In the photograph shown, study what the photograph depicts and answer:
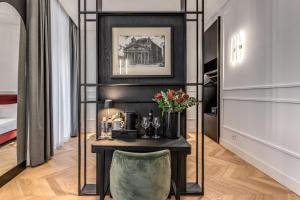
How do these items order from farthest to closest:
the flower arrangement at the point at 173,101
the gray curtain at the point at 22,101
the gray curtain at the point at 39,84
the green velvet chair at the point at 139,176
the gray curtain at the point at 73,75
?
1. the gray curtain at the point at 73,75
2. the gray curtain at the point at 39,84
3. the gray curtain at the point at 22,101
4. the flower arrangement at the point at 173,101
5. the green velvet chair at the point at 139,176

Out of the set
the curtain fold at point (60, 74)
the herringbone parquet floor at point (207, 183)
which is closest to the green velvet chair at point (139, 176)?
the herringbone parquet floor at point (207, 183)

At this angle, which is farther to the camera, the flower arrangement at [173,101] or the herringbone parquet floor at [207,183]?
the herringbone parquet floor at [207,183]

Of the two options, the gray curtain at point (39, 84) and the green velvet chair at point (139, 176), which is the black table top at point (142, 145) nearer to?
the green velvet chair at point (139, 176)

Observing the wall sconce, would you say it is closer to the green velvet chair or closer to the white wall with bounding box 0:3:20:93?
the green velvet chair

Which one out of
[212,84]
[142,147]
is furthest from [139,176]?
[212,84]

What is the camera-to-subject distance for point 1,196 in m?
2.64

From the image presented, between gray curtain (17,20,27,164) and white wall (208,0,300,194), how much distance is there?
3.50 m

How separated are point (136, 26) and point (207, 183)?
2162 millimetres

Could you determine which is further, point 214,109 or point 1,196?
point 214,109

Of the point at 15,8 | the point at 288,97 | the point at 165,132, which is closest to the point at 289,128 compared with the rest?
the point at 288,97

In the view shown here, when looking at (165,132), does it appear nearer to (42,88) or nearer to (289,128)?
(289,128)

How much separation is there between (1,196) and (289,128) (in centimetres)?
341

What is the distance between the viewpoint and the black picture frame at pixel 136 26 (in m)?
2.94

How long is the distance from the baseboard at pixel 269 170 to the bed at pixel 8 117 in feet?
11.7
